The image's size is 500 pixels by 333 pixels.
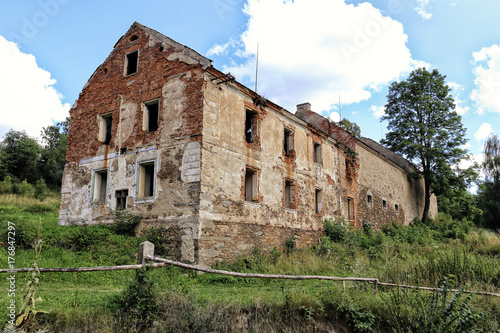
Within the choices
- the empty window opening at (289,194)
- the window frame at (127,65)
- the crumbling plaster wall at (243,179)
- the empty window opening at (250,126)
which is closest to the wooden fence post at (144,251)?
the crumbling plaster wall at (243,179)

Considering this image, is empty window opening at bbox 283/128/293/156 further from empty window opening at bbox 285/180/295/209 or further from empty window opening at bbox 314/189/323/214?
empty window opening at bbox 314/189/323/214

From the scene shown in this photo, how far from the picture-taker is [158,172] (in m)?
12.5

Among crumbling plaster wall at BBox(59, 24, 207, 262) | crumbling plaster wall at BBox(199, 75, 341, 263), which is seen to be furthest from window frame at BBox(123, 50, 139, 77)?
crumbling plaster wall at BBox(199, 75, 341, 263)

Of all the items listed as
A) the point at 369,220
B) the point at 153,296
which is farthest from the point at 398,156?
the point at 153,296

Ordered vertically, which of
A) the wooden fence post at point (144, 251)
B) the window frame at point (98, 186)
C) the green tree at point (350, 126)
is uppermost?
the green tree at point (350, 126)

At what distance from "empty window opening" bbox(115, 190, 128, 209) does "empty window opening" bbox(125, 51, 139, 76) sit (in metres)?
5.05

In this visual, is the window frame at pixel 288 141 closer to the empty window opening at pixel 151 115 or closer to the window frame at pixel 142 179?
the empty window opening at pixel 151 115

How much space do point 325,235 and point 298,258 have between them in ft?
14.1

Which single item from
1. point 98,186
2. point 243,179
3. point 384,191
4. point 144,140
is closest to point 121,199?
point 98,186

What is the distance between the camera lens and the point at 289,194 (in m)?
15.9

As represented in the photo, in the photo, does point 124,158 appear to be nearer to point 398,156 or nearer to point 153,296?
point 153,296

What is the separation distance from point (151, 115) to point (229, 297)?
29.7 feet

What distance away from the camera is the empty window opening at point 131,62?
14.8 metres

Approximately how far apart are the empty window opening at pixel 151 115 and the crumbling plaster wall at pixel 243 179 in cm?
272
